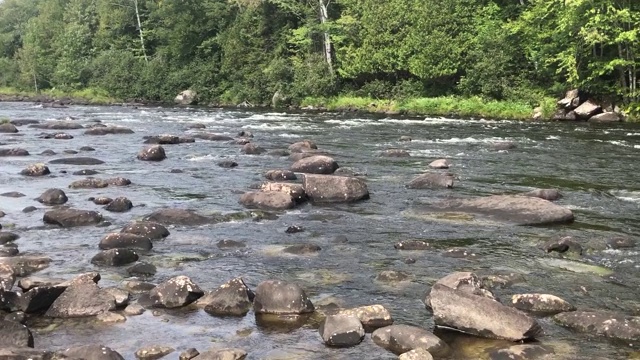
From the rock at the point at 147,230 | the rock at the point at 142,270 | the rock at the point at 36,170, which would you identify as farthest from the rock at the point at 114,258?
the rock at the point at 36,170

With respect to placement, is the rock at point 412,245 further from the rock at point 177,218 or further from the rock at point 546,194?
the rock at point 546,194

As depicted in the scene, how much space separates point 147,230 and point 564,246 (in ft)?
21.7

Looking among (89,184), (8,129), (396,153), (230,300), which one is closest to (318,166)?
(396,153)

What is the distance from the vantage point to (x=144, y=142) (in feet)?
80.1

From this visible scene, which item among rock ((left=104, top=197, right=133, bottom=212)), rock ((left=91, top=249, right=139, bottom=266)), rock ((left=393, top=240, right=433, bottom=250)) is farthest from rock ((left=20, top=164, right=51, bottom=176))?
rock ((left=393, top=240, right=433, bottom=250))

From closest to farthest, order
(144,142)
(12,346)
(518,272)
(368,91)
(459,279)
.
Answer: (12,346), (459,279), (518,272), (144,142), (368,91)

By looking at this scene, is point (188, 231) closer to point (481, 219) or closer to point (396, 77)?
point (481, 219)

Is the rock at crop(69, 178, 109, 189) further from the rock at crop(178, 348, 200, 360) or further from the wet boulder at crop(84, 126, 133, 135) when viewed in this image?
the wet boulder at crop(84, 126, 133, 135)

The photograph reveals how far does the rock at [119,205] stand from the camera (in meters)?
Answer: 13.1

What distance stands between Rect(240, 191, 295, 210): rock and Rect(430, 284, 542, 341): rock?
6114mm

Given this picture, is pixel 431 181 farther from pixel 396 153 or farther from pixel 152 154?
pixel 152 154

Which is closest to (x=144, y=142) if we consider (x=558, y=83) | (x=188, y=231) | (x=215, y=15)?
(x=188, y=231)

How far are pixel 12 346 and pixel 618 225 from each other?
9.92m

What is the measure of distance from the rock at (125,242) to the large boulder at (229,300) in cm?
255
